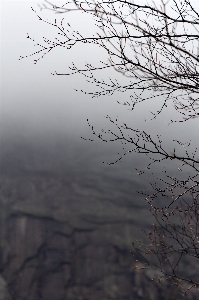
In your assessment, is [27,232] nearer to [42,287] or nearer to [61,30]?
[42,287]

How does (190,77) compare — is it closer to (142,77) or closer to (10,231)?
(142,77)

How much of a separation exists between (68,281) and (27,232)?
13411mm

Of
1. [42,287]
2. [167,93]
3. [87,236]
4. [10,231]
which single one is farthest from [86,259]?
[167,93]

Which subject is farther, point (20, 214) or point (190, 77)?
point (20, 214)

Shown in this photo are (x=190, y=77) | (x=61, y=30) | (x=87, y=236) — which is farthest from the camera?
(x=87, y=236)

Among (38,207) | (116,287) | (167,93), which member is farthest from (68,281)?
(167,93)

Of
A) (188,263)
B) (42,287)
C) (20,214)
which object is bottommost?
(42,287)

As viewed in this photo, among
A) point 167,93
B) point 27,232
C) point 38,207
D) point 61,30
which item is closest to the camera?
point 61,30

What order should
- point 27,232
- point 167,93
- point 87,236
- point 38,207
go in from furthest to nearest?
1. point 38,207
2. point 27,232
3. point 87,236
4. point 167,93

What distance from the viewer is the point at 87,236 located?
43.7 m

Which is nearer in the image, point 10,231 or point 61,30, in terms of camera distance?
point 61,30

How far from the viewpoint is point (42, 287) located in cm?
3816

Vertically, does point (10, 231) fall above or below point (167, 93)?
above

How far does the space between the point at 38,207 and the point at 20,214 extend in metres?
3.35
